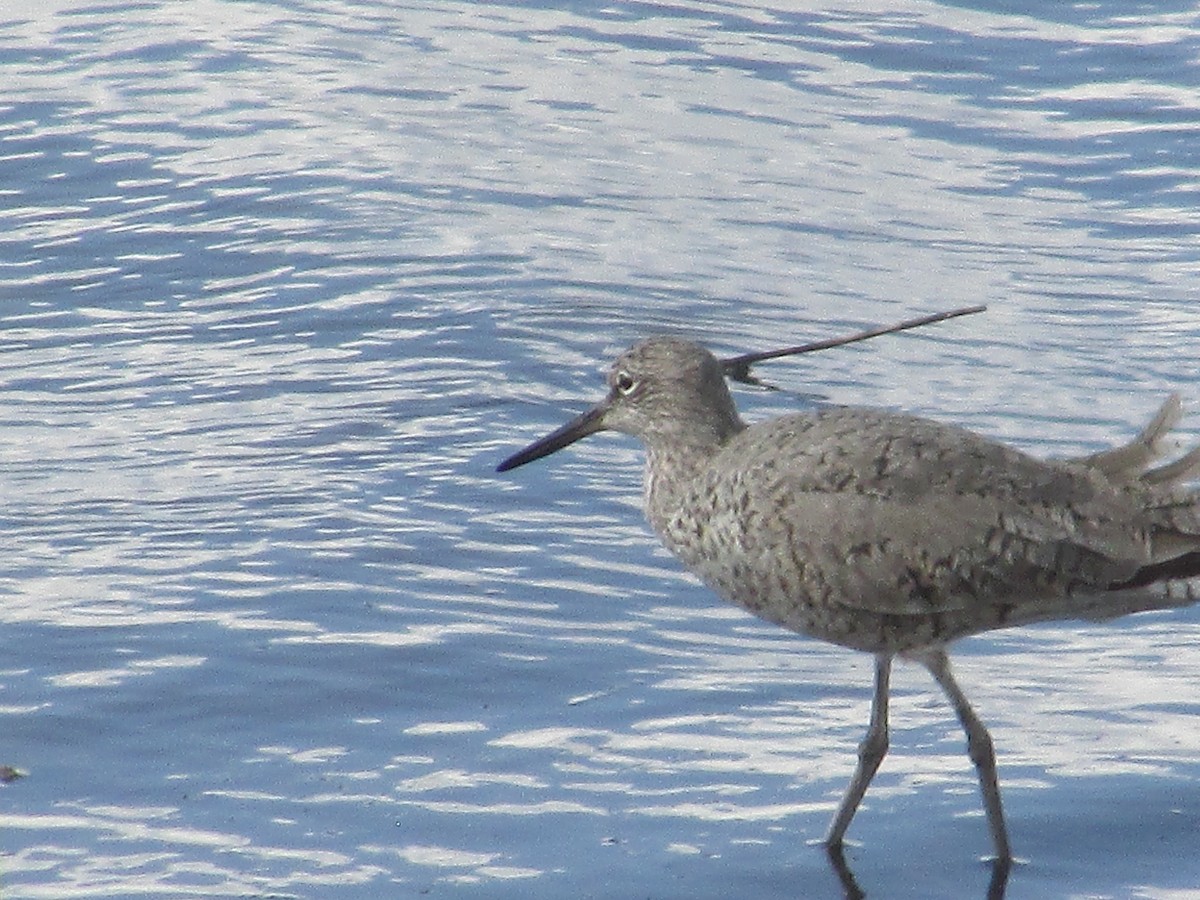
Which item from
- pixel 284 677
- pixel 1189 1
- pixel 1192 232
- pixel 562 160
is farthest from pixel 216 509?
pixel 1189 1

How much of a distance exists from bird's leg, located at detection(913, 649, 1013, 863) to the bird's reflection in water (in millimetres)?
25

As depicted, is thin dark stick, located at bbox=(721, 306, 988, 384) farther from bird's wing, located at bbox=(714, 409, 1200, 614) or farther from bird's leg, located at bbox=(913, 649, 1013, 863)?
bird's leg, located at bbox=(913, 649, 1013, 863)

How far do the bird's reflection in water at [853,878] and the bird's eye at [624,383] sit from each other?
5.40ft

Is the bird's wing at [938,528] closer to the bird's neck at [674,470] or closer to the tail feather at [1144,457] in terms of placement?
the tail feather at [1144,457]

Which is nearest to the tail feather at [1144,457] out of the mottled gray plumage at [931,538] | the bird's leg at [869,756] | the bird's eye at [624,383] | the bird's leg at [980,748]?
the mottled gray plumage at [931,538]

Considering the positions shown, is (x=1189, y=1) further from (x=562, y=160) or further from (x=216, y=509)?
(x=216, y=509)

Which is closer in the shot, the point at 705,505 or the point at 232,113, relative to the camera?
the point at 705,505

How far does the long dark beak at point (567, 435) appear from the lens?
25.5 ft

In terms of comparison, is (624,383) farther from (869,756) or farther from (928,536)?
(869,756)

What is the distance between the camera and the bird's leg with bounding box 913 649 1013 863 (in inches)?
264

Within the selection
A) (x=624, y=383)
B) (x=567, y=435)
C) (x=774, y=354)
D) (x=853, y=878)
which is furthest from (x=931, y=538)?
(x=774, y=354)

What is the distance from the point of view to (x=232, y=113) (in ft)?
43.5

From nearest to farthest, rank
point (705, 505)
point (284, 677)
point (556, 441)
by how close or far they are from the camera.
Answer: point (705, 505), point (284, 677), point (556, 441)

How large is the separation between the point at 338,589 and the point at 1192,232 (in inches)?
218
